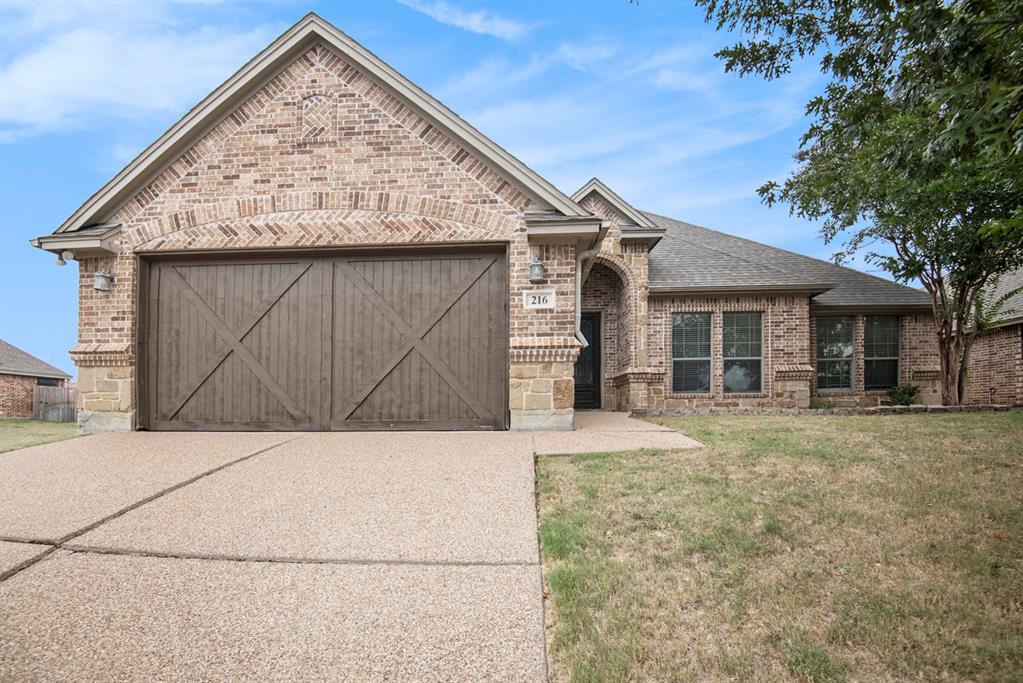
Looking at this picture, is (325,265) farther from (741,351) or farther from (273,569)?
(741,351)

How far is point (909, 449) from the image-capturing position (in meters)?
7.68

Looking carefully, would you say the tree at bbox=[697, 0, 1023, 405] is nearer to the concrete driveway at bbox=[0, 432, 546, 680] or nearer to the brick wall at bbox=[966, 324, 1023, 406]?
the brick wall at bbox=[966, 324, 1023, 406]

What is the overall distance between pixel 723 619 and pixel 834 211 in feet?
48.9

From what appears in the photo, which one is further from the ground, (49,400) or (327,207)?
(327,207)

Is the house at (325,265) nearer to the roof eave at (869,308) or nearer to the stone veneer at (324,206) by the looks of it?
the stone veneer at (324,206)

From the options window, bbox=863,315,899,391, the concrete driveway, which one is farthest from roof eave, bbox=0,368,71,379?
window, bbox=863,315,899,391

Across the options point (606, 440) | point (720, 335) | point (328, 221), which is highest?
point (328, 221)

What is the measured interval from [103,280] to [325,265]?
3.33 metres

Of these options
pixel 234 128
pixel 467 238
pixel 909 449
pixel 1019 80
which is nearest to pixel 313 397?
pixel 467 238

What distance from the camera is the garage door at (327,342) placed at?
9375 millimetres

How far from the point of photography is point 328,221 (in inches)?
368

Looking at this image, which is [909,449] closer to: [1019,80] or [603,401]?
[1019,80]

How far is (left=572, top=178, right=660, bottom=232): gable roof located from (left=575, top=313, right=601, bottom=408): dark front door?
2.72 m

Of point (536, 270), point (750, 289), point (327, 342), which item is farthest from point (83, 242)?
point (750, 289)
